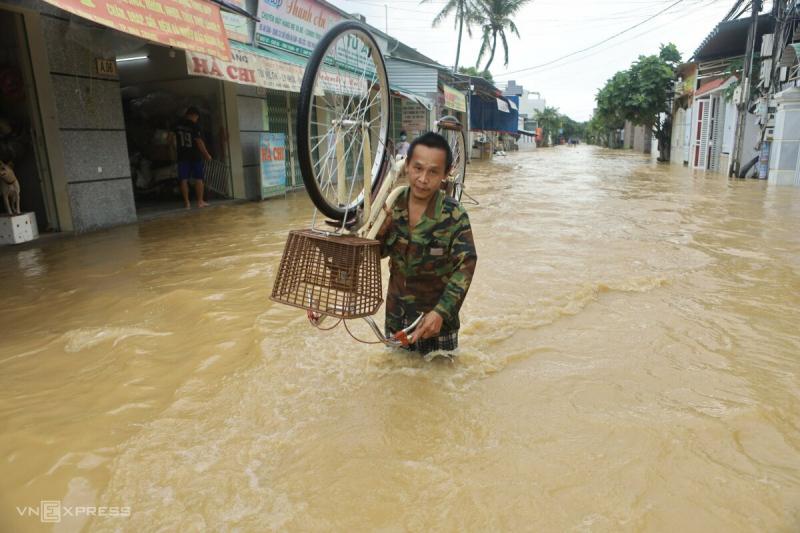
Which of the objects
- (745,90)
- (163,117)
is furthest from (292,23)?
(745,90)

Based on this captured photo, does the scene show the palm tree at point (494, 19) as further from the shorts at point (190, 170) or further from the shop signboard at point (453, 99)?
the shorts at point (190, 170)

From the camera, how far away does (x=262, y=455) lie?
2.36 m

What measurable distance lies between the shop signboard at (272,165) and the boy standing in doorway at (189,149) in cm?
152

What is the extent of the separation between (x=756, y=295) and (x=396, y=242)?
3735 mm

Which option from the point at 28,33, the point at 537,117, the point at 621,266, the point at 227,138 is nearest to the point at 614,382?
the point at 621,266

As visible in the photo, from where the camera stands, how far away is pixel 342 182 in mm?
2574

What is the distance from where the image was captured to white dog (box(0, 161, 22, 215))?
612 cm

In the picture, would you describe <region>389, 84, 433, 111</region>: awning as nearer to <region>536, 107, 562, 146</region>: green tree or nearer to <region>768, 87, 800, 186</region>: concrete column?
<region>768, 87, 800, 186</region>: concrete column

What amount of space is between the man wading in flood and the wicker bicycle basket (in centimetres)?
28

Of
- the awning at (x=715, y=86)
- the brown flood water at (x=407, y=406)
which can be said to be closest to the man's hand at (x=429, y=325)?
the brown flood water at (x=407, y=406)

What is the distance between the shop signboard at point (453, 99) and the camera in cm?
1884

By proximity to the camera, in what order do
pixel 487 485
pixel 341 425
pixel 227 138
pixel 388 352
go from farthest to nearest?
pixel 227 138 < pixel 388 352 < pixel 341 425 < pixel 487 485

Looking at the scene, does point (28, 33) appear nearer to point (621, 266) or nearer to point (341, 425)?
point (341, 425)

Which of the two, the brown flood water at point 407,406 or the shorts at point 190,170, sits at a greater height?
the shorts at point 190,170
